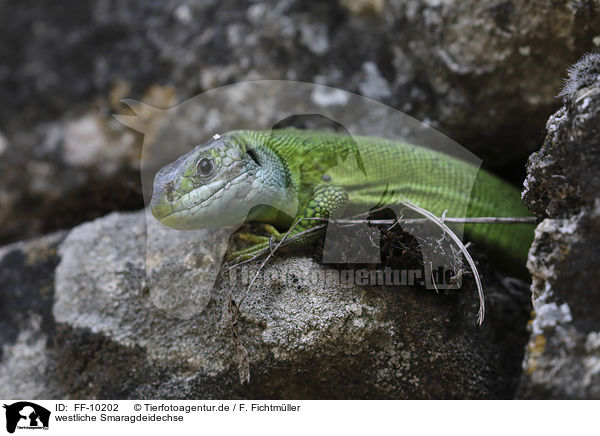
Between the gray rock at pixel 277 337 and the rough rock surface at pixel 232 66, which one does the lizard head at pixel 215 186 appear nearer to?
the gray rock at pixel 277 337

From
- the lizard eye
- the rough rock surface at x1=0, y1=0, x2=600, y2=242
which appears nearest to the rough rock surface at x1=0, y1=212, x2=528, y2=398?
the lizard eye
